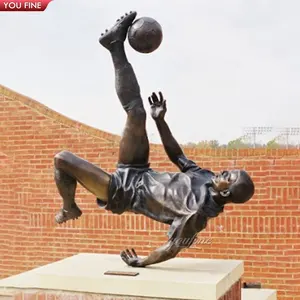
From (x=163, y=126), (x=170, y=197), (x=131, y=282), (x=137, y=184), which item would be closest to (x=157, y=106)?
(x=163, y=126)

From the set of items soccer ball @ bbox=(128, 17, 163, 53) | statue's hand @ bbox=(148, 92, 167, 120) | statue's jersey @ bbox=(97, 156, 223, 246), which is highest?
soccer ball @ bbox=(128, 17, 163, 53)

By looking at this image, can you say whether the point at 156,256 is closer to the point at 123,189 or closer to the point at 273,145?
the point at 123,189

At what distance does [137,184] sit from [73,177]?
461 mm

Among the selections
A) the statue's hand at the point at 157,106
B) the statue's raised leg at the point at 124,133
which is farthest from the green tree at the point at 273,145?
the statue's raised leg at the point at 124,133

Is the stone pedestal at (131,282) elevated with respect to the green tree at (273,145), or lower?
lower

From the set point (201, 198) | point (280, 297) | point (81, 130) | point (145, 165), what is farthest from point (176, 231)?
point (81, 130)

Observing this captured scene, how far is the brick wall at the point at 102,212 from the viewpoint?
19.9ft

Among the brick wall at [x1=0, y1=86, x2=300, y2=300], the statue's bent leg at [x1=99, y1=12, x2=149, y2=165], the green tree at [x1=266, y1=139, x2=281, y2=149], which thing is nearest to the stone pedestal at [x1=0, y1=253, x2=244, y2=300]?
the statue's bent leg at [x1=99, y1=12, x2=149, y2=165]

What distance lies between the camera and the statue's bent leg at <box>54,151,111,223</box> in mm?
3953

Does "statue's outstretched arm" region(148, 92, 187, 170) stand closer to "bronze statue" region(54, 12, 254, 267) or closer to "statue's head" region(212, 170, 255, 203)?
"bronze statue" region(54, 12, 254, 267)

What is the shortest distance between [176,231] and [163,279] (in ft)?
1.13

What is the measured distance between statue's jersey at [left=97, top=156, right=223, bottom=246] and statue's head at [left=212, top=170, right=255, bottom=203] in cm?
11

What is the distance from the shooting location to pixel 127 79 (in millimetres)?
4066

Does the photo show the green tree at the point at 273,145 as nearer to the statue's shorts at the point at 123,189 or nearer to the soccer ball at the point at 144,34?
the statue's shorts at the point at 123,189
